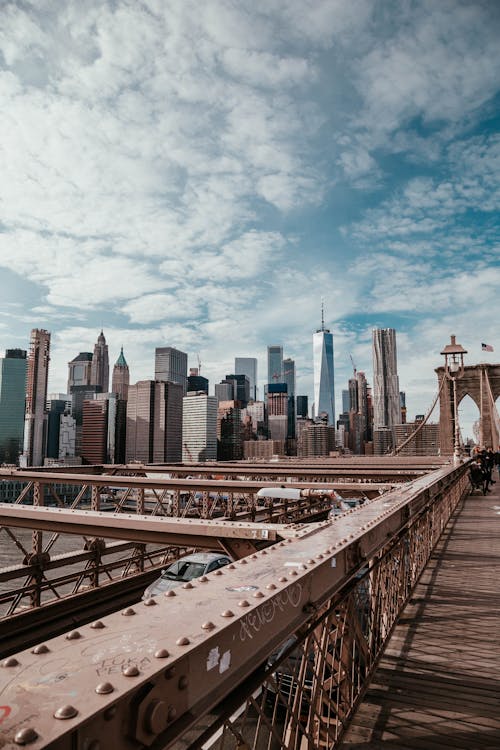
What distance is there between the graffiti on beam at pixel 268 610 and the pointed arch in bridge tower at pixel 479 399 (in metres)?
56.2

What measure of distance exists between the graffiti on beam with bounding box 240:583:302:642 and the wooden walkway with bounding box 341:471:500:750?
6.62ft

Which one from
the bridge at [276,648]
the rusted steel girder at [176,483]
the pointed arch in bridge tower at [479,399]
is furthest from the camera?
the pointed arch in bridge tower at [479,399]

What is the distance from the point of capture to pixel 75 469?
1731 cm

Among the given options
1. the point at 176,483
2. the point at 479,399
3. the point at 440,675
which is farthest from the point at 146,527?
the point at 479,399

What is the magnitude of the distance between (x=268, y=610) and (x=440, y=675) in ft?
11.6

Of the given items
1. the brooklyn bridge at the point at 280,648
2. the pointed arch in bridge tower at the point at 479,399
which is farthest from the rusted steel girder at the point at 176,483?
the pointed arch in bridge tower at the point at 479,399

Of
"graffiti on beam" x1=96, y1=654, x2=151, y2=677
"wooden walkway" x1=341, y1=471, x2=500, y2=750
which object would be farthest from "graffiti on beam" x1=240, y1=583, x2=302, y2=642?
"wooden walkway" x1=341, y1=471, x2=500, y2=750

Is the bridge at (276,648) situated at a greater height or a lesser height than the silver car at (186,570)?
greater

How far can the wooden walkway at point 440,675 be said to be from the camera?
3.59 meters

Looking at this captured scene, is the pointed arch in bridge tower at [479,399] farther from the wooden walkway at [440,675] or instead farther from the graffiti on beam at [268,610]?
the graffiti on beam at [268,610]

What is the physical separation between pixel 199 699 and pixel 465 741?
3.03 meters

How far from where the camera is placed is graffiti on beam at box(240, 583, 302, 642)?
1.88 meters

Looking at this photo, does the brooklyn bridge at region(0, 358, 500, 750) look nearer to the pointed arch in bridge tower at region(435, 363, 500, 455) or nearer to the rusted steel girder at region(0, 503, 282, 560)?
the rusted steel girder at region(0, 503, 282, 560)

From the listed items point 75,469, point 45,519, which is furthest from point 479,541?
point 75,469
